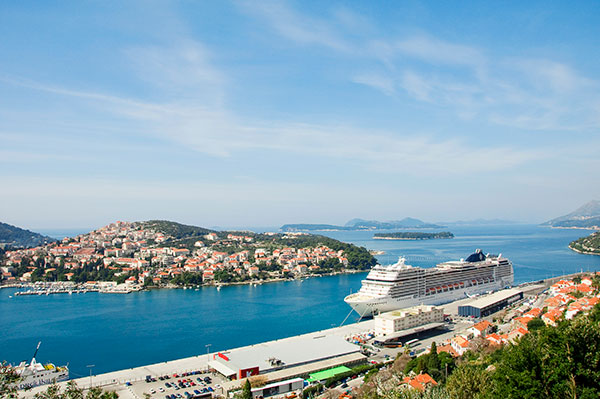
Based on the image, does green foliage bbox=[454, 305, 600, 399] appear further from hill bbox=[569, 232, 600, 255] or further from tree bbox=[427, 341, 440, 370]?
hill bbox=[569, 232, 600, 255]

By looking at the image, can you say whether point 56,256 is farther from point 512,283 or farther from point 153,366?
point 512,283

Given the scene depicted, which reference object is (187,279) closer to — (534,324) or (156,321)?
(156,321)

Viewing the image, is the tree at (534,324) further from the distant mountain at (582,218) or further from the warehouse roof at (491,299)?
the distant mountain at (582,218)

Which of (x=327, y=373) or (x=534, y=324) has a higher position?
(x=534, y=324)

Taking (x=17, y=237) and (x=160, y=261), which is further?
(x=17, y=237)

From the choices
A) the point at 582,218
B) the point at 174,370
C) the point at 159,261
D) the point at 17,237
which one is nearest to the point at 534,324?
the point at 174,370

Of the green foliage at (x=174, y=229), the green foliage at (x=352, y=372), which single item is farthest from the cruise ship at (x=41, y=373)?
the green foliage at (x=174, y=229)

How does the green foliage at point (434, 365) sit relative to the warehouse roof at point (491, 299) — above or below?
above
